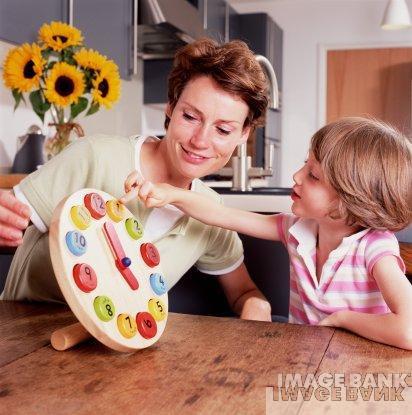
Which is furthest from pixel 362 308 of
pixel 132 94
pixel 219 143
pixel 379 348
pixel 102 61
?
pixel 132 94

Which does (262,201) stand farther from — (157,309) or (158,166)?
(157,309)

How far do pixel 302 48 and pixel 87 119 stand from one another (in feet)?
10.00

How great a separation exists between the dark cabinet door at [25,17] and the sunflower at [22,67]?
9.3 inches

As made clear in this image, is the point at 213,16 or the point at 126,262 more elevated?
the point at 213,16

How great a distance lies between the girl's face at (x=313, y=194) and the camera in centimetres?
131

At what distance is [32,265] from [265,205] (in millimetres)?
736

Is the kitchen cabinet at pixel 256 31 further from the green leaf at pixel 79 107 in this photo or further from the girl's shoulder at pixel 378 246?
the girl's shoulder at pixel 378 246

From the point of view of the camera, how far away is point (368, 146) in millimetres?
1272

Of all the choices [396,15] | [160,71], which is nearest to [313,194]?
[160,71]

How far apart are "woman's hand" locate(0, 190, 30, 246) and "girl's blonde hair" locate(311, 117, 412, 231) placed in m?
0.61

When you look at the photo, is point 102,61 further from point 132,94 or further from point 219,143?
point 132,94

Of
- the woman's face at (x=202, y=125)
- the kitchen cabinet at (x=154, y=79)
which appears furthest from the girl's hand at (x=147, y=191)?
the kitchen cabinet at (x=154, y=79)

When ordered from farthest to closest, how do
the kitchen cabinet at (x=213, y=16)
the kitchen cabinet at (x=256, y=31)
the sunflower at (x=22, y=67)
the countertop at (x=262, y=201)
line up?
the kitchen cabinet at (x=256, y=31)
the kitchen cabinet at (x=213, y=16)
the sunflower at (x=22, y=67)
the countertop at (x=262, y=201)

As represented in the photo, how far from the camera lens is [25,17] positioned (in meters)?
2.71
